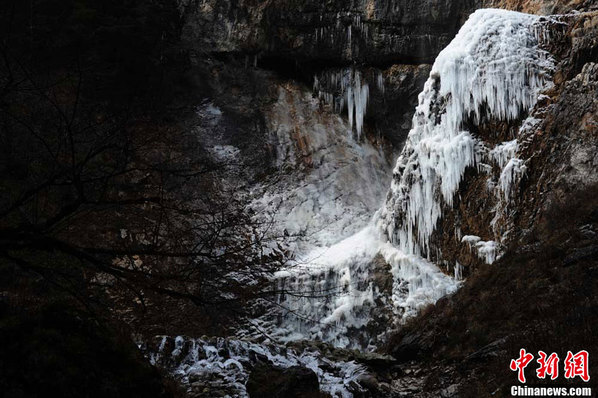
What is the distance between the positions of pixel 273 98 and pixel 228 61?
2721mm

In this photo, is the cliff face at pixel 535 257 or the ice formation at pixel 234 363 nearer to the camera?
the cliff face at pixel 535 257

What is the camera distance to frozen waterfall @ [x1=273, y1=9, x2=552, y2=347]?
13.4m

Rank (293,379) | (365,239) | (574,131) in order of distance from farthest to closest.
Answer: (365,239)
(574,131)
(293,379)

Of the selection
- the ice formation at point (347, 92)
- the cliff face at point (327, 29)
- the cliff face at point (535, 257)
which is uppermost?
the cliff face at point (327, 29)

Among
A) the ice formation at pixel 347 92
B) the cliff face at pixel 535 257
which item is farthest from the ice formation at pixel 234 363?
the ice formation at pixel 347 92

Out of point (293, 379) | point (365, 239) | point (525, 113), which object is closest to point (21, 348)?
point (293, 379)

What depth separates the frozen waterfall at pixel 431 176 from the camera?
13.4 metres

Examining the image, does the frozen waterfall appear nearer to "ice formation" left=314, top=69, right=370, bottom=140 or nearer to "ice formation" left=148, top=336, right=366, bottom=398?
"ice formation" left=148, top=336, right=366, bottom=398

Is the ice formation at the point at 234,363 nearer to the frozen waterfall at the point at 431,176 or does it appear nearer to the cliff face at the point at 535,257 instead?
the cliff face at the point at 535,257

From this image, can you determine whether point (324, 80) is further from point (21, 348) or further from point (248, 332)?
point (21, 348)

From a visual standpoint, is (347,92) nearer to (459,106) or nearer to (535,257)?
(459,106)

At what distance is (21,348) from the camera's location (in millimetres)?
3766

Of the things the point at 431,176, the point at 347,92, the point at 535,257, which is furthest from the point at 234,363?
the point at 347,92

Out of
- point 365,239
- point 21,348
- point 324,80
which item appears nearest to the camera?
point 21,348
